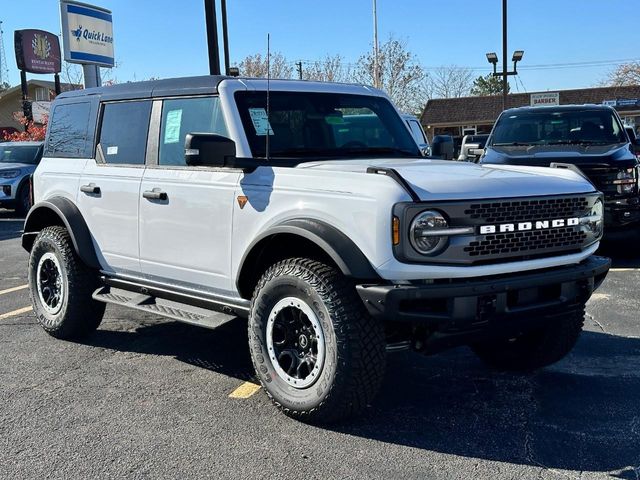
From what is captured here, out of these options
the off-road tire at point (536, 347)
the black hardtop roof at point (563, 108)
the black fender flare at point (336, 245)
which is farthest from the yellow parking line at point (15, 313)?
the black hardtop roof at point (563, 108)

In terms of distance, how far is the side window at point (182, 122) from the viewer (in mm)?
4641

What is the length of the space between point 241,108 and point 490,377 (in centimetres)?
247

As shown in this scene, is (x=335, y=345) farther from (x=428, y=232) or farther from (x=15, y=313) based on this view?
(x=15, y=313)

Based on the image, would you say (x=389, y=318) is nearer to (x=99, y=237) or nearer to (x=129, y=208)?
(x=129, y=208)

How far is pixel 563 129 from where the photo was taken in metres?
9.27

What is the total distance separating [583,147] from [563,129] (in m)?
0.58

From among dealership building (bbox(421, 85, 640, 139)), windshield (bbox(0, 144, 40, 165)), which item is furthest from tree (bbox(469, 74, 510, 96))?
windshield (bbox(0, 144, 40, 165))

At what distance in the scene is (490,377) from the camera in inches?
186

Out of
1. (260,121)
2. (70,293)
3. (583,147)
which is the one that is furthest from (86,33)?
(260,121)

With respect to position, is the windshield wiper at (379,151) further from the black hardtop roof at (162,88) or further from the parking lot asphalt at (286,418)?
the parking lot asphalt at (286,418)

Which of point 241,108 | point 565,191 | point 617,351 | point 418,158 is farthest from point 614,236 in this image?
point 241,108

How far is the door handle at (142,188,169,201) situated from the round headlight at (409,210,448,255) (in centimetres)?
198

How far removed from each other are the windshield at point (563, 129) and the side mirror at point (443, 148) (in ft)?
13.3

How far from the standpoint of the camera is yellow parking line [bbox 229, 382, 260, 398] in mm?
4383
